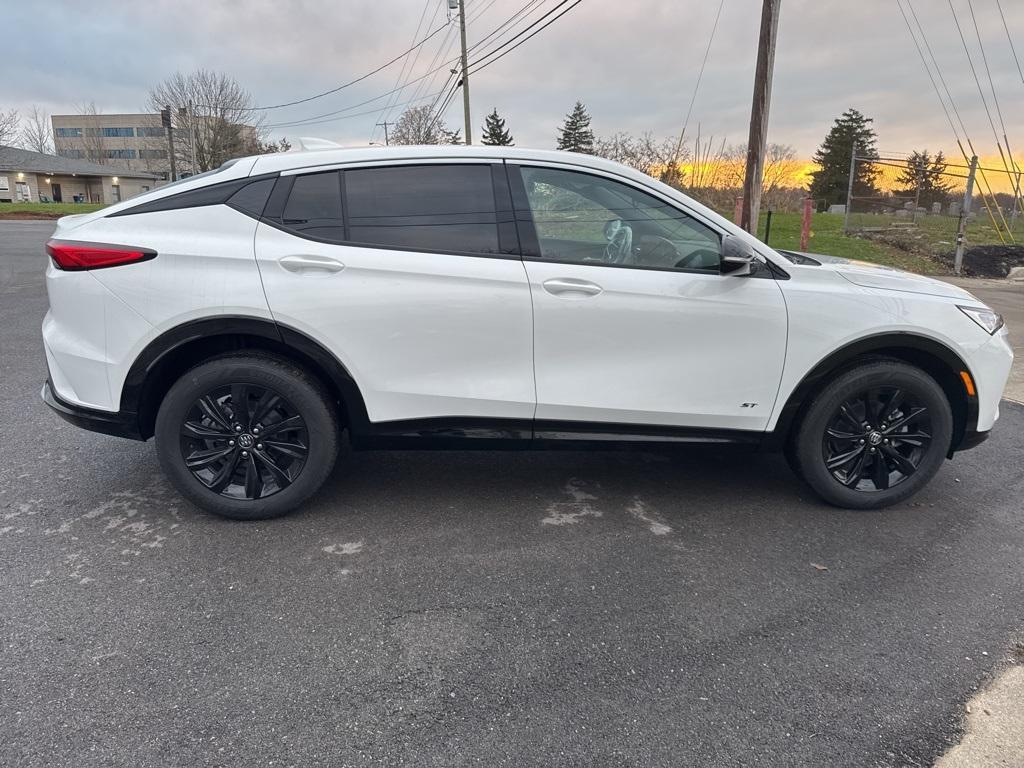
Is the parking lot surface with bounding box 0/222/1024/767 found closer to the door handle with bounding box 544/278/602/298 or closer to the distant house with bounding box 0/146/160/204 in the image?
the door handle with bounding box 544/278/602/298

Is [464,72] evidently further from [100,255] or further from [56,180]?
[56,180]

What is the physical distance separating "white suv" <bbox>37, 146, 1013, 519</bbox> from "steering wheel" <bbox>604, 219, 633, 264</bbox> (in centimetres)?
2

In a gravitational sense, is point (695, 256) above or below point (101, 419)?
above

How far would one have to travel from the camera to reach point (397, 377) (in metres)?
3.19

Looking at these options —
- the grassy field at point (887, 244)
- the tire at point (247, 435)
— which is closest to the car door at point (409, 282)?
the tire at point (247, 435)

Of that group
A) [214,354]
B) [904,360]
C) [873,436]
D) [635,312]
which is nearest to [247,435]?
[214,354]

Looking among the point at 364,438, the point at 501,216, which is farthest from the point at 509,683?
the point at 501,216

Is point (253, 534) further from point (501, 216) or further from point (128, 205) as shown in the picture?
point (501, 216)

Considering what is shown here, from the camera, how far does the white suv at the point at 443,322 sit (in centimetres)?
308

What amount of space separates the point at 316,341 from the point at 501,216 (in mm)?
1069

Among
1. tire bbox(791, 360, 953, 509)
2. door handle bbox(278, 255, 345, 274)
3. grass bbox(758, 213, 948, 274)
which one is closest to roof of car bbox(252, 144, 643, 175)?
door handle bbox(278, 255, 345, 274)

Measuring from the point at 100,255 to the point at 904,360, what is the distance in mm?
4017

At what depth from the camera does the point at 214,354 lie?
3.23 metres

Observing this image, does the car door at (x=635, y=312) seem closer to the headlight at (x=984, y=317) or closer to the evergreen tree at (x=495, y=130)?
the headlight at (x=984, y=317)
